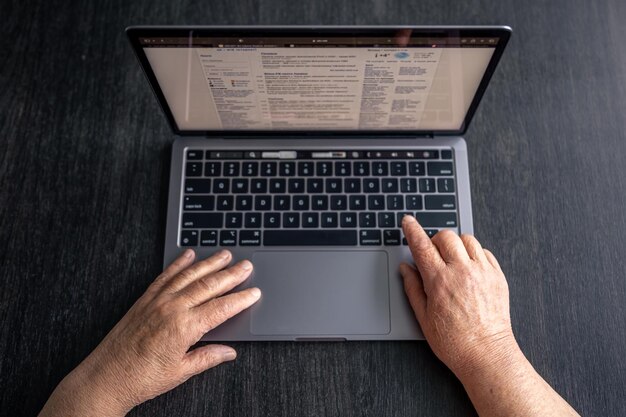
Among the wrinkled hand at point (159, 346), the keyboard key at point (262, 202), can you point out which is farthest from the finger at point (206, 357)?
the keyboard key at point (262, 202)

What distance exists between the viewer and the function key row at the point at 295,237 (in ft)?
2.68

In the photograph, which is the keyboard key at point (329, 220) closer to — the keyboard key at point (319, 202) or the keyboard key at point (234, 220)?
the keyboard key at point (319, 202)

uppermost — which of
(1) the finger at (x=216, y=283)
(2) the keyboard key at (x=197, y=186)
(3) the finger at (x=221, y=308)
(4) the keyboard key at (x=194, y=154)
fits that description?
(4) the keyboard key at (x=194, y=154)

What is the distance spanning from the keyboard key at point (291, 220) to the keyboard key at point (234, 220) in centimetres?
7

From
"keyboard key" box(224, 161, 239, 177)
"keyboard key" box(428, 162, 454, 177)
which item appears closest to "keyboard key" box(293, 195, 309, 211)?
"keyboard key" box(224, 161, 239, 177)

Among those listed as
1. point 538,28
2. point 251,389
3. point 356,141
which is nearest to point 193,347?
point 251,389

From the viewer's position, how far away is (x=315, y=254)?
81 centimetres

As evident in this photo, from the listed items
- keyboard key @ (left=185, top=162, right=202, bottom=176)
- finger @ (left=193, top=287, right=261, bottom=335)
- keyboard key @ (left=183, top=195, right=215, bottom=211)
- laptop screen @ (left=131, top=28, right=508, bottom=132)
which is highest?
laptop screen @ (left=131, top=28, right=508, bottom=132)

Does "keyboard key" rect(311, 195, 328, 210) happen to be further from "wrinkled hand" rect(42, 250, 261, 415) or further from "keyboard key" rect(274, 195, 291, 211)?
"wrinkled hand" rect(42, 250, 261, 415)

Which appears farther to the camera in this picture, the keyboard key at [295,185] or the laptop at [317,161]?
the keyboard key at [295,185]

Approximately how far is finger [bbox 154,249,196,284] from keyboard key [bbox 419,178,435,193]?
0.38m

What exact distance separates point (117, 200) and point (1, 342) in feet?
0.91

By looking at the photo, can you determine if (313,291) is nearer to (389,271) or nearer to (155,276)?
(389,271)

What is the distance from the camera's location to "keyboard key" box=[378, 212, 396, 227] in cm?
82
